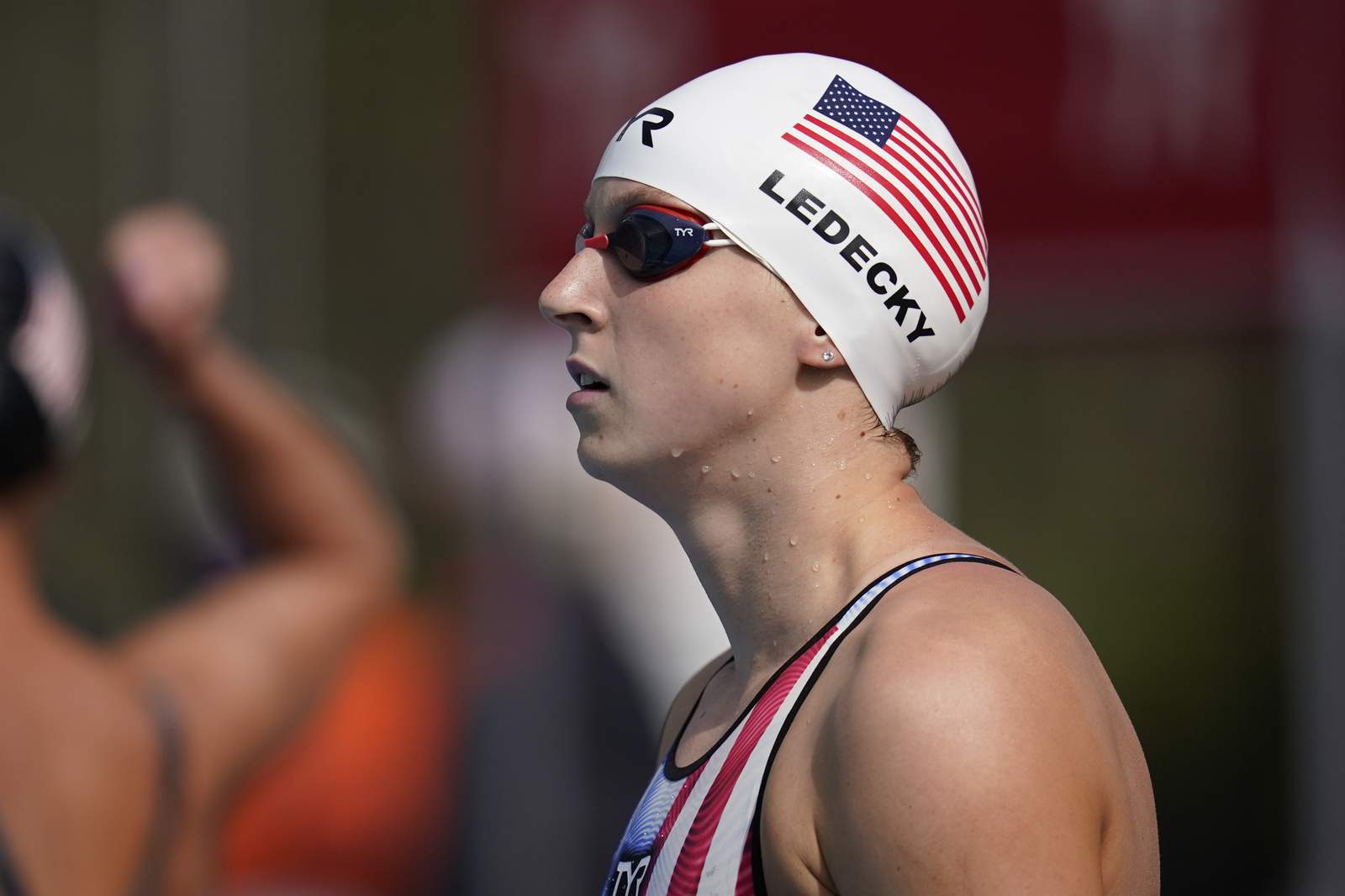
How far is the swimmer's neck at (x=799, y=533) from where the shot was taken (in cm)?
214

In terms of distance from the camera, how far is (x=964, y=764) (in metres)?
1.71

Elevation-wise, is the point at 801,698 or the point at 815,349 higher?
the point at 815,349

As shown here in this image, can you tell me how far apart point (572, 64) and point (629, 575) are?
8.02 feet

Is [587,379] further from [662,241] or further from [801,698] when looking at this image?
[801,698]

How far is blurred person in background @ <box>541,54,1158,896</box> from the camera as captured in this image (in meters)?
1.95

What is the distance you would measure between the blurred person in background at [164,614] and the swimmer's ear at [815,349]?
5.66 ft

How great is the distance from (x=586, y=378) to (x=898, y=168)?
1.67 ft

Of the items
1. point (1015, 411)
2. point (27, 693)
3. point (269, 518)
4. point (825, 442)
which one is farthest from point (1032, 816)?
point (1015, 411)

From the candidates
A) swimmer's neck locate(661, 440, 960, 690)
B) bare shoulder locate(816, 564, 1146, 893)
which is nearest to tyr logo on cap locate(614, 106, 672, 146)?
swimmer's neck locate(661, 440, 960, 690)

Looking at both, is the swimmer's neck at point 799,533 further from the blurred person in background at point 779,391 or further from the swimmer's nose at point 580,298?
the swimmer's nose at point 580,298

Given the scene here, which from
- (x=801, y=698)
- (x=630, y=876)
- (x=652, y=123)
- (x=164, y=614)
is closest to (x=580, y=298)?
(x=652, y=123)

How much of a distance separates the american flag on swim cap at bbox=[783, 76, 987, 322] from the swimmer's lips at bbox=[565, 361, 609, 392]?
16.1 inches

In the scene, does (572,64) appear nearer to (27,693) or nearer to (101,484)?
(27,693)

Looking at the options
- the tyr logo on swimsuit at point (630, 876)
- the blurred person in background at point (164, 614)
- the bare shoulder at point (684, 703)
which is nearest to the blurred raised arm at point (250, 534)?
the blurred person in background at point (164, 614)
